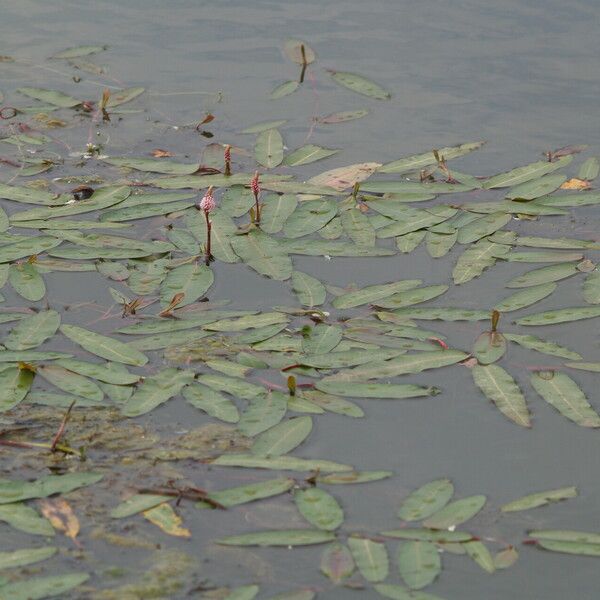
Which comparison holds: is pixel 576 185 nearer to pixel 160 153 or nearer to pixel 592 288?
pixel 592 288

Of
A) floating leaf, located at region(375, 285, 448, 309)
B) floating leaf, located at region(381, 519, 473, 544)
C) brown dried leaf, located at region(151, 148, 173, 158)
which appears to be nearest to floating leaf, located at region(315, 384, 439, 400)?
floating leaf, located at region(375, 285, 448, 309)

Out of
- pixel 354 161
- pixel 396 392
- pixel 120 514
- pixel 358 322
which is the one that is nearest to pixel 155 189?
pixel 354 161

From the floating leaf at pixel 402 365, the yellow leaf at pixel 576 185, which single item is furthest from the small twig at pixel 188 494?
the yellow leaf at pixel 576 185

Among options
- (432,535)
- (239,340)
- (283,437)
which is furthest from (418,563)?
(239,340)

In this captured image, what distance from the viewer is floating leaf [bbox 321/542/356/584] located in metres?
1.93

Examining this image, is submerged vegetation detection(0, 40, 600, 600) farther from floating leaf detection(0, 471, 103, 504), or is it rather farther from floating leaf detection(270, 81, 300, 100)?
floating leaf detection(270, 81, 300, 100)

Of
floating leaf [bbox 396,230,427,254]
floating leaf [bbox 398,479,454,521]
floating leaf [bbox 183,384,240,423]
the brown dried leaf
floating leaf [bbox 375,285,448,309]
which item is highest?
the brown dried leaf

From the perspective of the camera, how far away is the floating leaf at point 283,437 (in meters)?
2.22

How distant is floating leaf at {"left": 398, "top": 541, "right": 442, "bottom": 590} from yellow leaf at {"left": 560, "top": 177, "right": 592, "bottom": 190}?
1.58m

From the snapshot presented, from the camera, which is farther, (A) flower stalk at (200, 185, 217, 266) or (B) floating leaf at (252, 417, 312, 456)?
(A) flower stalk at (200, 185, 217, 266)

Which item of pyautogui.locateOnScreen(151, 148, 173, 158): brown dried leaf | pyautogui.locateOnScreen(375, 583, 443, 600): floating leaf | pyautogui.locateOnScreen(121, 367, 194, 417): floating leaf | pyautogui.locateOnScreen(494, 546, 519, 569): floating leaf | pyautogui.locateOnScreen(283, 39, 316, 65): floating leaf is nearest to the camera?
pyautogui.locateOnScreen(375, 583, 443, 600): floating leaf

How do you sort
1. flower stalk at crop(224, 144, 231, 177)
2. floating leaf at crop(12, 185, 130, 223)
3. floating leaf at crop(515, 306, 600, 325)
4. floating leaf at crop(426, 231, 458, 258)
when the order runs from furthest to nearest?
flower stalk at crop(224, 144, 231, 177) < floating leaf at crop(12, 185, 130, 223) < floating leaf at crop(426, 231, 458, 258) < floating leaf at crop(515, 306, 600, 325)

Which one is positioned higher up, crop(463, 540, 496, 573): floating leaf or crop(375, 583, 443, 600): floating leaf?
crop(463, 540, 496, 573): floating leaf

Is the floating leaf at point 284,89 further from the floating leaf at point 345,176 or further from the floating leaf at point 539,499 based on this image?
the floating leaf at point 539,499
